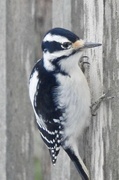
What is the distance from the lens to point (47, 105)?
310cm

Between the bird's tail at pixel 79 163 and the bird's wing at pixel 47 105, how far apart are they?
6 cm

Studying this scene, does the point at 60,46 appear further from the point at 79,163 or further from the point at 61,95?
the point at 79,163

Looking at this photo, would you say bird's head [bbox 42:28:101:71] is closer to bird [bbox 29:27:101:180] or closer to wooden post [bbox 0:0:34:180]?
bird [bbox 29:27:101:180]

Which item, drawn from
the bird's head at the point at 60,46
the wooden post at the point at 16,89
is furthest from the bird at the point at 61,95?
the wooden post at the point at 16,89

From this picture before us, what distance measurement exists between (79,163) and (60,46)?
1.56ft

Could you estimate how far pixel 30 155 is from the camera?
11.7ft

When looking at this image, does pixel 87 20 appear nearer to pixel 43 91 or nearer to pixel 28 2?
pixel 43 91

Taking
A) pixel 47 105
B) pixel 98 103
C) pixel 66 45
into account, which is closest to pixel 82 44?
pixel 66 45

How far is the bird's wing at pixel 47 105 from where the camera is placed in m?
3.09

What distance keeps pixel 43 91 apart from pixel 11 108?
1.30 ft

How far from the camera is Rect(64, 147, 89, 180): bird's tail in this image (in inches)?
119

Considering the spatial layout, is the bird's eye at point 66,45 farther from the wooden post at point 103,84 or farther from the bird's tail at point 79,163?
the bird's tail at point 79,163
